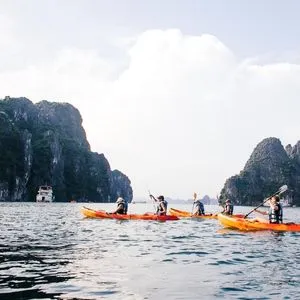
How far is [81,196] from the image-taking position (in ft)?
650

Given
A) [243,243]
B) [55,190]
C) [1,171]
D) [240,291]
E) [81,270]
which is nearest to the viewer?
[240,291]

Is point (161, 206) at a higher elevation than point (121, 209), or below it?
higher

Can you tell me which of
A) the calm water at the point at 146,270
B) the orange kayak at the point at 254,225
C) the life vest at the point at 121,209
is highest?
the life vest at the point at 121,209

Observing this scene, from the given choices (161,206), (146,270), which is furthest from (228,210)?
(146,270)

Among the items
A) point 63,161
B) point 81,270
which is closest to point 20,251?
point 81,270

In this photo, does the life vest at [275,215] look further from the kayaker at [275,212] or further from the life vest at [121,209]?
the life vest at [121,209]

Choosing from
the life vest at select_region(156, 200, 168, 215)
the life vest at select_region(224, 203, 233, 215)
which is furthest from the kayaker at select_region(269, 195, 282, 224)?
the life vest at select_region(224, 203, 233, 215)

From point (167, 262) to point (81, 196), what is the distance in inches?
7422

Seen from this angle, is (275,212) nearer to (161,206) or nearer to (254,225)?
(254,225)

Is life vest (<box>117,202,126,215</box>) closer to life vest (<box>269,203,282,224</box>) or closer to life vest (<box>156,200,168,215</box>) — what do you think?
life vest (<box>156,200,168,215</box>)

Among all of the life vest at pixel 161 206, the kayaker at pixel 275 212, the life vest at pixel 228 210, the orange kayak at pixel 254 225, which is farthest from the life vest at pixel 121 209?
the kayaker at pixel 275 212

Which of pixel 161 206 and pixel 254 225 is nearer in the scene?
pixel 254 225

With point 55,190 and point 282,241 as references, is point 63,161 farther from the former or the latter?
point 282,241

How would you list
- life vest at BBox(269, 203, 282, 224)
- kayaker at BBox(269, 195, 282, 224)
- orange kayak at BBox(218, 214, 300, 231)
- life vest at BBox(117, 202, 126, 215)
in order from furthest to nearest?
life vest at BBox(117, 202, 126, 215)
life vest at BBox(269, 203, 282, 224)
kayaker at BBox(269, 195, 282, 224)
orange kayak at BBox(218, 214, 300, 231)
